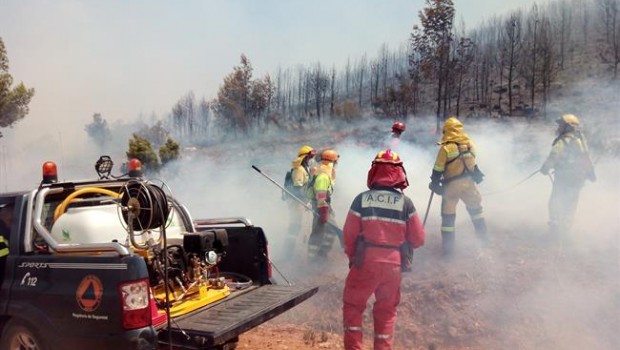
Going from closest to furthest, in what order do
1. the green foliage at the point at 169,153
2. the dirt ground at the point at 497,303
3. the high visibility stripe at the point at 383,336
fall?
the high visibility stripe at the point at 383,336 → the dirt ground at the point at 497,303 → the green foliage at the point at 169,153

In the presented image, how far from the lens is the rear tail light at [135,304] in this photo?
11.1 ft

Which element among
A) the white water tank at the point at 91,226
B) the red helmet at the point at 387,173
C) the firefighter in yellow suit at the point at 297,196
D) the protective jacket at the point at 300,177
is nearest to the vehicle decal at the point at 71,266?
the white water tank at the point at 91,226

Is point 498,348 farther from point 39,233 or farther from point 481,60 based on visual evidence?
point 481,60

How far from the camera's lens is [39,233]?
3889 mm

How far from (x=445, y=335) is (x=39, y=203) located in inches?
172

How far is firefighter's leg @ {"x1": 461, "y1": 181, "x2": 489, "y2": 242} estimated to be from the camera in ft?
23.7

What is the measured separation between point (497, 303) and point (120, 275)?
14.6ft

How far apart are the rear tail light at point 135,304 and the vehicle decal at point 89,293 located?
0.65ft

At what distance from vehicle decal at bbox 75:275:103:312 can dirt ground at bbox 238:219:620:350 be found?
2.61m

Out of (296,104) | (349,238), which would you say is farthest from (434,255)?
(296,104)

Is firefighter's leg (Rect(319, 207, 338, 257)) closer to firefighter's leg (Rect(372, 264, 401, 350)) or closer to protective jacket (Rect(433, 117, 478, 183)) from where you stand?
protective jacket (Rect(433, 117, 478, 183))

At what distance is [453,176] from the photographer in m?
7.21

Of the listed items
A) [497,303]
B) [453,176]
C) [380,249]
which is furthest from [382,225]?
[453,176]

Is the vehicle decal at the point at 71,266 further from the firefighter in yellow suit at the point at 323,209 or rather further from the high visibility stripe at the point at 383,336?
the firefighter in yellow suit at the point at 323,209
